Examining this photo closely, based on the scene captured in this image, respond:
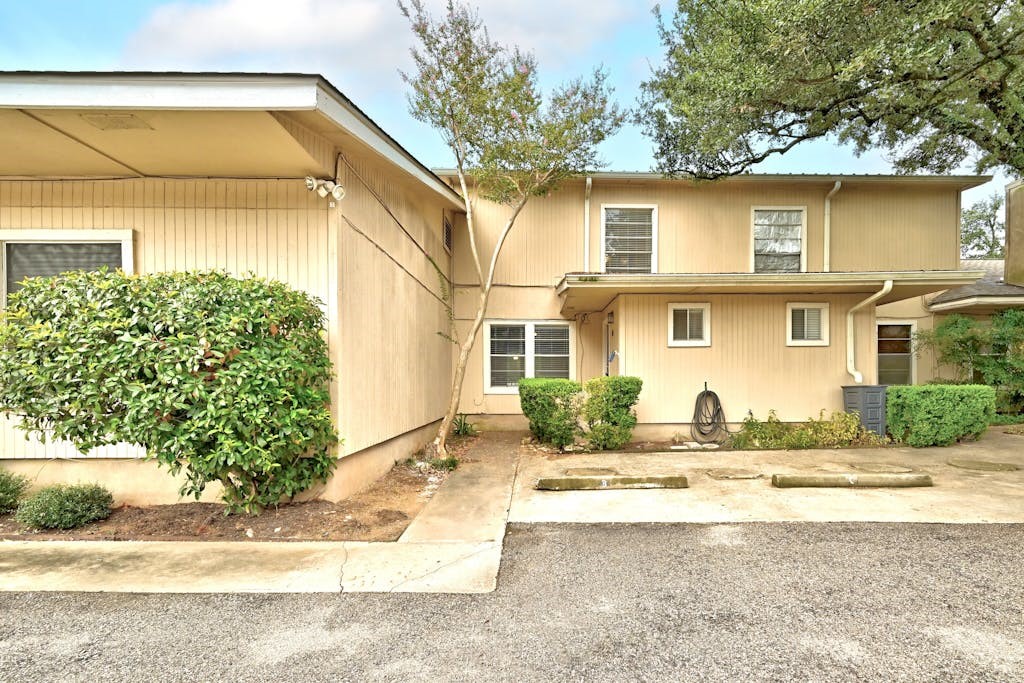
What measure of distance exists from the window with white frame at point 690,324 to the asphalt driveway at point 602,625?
474cm

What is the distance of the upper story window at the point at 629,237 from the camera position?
9320mm

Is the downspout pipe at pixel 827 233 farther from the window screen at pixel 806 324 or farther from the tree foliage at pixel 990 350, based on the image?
the tree foliage at pixel 990 350

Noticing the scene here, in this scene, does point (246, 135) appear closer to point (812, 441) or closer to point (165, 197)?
point (165, 197)

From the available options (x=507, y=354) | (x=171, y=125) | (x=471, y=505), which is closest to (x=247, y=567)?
(x=471, y=505)

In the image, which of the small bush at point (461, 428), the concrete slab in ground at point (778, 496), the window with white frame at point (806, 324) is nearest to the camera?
the concrete slab in ground at point (778, 496)

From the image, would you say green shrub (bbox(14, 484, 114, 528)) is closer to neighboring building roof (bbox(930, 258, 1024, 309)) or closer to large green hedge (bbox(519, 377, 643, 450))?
large green hedge (bbox(519, 377, 643, 450))

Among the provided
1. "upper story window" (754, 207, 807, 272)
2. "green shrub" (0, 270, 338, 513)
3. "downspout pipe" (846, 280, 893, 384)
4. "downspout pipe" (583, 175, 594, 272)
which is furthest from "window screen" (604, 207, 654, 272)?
"green shrub" (0, 270, 338, 513)

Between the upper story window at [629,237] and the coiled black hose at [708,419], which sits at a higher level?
the upper story window at [629,237]

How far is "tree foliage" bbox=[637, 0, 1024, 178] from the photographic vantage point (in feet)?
18.7

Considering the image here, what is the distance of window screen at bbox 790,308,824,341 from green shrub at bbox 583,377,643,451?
314cm

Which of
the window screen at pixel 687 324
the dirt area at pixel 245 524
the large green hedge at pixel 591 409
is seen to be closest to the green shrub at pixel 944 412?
the window screen at pixel 687 324

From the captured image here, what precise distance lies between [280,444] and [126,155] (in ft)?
9.60

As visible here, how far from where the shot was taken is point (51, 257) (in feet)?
15.3

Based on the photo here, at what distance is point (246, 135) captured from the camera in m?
3.81
